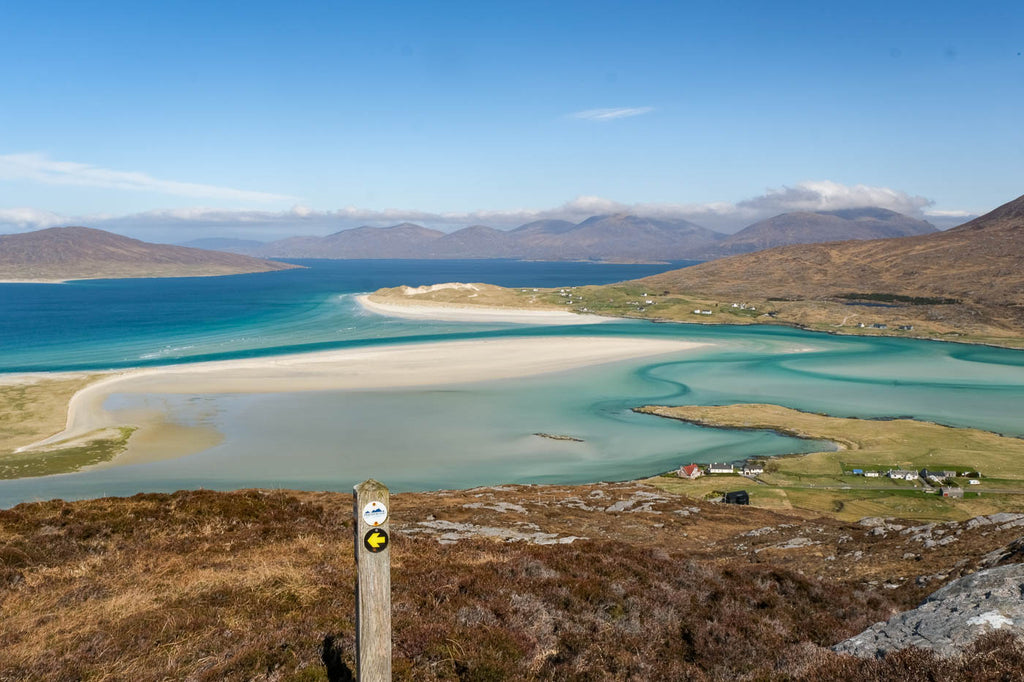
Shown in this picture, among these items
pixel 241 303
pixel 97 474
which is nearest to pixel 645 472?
pixel 97 474

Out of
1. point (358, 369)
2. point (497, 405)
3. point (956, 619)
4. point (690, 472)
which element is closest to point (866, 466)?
point (690, 472)

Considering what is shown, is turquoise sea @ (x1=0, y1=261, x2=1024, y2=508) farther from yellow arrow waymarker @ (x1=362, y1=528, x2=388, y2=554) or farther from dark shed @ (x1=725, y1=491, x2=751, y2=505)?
yellow arrow waymarker @ (x1=362, y1=528, x2=388, y2=554)

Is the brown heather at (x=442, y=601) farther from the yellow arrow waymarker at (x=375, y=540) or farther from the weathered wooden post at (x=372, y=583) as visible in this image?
the yellow arrow waymarker at (x=375, y=540)

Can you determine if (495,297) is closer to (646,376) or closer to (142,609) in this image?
(646,376)

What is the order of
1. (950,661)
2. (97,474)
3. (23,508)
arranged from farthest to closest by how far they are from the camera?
(97,474), (23,508), (950,661)

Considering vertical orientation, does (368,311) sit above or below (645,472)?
above

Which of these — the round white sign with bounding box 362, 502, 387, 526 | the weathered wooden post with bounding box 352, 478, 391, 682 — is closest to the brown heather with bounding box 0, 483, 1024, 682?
the weathered wooden post with bounding box 352, 478, 391, 682

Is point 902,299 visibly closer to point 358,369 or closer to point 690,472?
point 358,369
